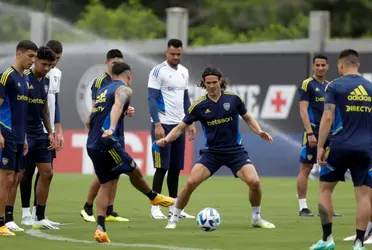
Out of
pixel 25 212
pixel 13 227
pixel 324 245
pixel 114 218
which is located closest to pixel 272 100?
pixel 114 218

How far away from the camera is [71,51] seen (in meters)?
28.1

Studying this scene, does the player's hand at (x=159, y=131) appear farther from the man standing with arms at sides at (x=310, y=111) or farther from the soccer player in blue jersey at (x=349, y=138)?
the soccer player in blue jersey at (x=349, y=138)

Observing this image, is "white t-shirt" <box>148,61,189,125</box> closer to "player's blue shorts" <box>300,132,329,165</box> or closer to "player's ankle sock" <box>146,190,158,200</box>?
"player's blue shorts" <box>300,132,329,165</box>

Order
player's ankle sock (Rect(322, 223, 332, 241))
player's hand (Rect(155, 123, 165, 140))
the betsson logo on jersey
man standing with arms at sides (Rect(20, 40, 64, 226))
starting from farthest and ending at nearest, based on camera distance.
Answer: the betsson logo on jersey
player's hand (Rect(155, 123, 165, 140))
man standing with arms at sides (Rect(20, 40, 64, 226))
player's ankle sock (Rect(322, 223, 332, 241))

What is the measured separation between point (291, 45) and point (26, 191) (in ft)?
45.5

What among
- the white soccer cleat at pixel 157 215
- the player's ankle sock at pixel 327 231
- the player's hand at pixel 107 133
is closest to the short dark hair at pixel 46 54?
the player's hand at pixel 107 133

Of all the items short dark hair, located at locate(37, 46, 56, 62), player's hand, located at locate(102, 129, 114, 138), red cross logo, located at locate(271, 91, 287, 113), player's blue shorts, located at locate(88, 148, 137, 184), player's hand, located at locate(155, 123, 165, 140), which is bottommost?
player's blue shorts, located at locate(88, 148, 137, 184)

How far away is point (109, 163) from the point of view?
1216cm

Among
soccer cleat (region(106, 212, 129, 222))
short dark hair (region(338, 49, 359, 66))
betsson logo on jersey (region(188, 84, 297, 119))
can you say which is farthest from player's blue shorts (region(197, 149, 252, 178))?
betsson logo on jersey (region(188, 84, 297, 119))

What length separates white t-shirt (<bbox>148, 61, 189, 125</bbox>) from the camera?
1568 cm

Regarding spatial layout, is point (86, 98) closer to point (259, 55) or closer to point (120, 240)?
point (259, 55)

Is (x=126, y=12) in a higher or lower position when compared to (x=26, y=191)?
higher

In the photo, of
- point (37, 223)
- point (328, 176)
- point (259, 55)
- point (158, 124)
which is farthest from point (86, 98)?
point (328, 176)

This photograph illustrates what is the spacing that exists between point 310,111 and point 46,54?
4657mm
